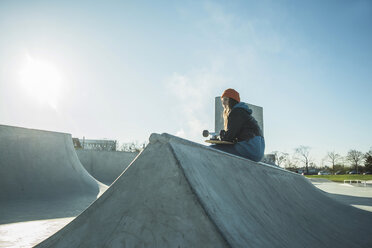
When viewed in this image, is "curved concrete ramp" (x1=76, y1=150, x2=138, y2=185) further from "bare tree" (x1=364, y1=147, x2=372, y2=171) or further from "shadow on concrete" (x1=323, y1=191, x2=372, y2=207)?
"bare tree" (x1=364, y1=147, x2=372, y2=171)

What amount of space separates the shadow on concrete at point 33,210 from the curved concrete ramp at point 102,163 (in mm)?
12202

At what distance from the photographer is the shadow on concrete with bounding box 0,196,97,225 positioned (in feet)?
11.7

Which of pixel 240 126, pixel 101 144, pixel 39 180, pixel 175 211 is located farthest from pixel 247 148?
pixel 101 144

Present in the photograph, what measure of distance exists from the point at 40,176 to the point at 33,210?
235 centimetres

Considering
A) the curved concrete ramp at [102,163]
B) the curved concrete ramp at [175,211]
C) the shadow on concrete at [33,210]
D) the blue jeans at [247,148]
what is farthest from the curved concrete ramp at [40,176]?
the curved concrete ramp at [102,163]

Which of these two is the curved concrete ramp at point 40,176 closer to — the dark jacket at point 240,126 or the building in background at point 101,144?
the dark jacket at point 240,126

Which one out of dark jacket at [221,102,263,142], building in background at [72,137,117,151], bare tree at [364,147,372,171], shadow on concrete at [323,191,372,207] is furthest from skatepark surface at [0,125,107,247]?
bare tree at [364,147,372,171]

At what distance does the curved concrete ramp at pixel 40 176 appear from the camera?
469cm

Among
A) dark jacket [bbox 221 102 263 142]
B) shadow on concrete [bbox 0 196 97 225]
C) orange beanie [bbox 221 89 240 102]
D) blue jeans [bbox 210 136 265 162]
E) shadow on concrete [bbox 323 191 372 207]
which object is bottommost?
shadow on concrete [bbox 323 191 372 207]

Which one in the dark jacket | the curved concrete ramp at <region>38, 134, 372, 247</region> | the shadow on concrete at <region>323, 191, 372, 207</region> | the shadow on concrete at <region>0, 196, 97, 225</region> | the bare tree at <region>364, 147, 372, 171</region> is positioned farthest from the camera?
the bare tree at <region>364, 147, 372, 171</region>

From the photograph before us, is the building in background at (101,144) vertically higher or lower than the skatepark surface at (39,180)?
higher

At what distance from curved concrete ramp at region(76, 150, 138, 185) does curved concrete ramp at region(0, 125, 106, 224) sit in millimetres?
9472

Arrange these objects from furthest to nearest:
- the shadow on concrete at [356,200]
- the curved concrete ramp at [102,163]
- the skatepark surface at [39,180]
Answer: the curved concrete ramp at [102,163] → the shadow on concrete at [356,200] → the skatepark surface at [39,180]

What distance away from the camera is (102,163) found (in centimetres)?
1728
